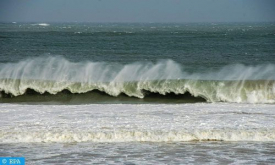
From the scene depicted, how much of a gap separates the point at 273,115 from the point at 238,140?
2.78 metres

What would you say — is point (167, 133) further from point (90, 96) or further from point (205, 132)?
point (90, 96)

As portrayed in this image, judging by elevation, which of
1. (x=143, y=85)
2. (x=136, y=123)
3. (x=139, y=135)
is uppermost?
(x=143, y=85)

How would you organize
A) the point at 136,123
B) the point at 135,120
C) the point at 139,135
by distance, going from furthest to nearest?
the point at 135,120, the point at 136,123, the point at 139,135

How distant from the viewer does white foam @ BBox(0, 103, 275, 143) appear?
11.0 metres

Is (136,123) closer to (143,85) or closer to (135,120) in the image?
(135,120)

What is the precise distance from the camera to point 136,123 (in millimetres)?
12180

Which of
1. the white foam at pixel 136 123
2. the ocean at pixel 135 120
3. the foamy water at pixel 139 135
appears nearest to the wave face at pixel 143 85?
the ocean at pixel 135 120

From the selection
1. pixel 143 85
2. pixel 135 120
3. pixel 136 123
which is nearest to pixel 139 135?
pixel 136 123

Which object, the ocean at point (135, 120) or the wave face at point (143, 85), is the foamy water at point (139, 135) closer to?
the ocean at point (135, 120)

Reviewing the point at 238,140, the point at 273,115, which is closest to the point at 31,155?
the point at 238,140

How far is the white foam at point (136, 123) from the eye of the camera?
11.0 metres

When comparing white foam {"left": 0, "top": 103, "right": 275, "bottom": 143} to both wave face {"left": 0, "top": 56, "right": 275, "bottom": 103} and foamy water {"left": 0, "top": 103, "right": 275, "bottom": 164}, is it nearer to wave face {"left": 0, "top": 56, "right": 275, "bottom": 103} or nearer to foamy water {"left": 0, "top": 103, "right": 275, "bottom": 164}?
foamy water {"left": 0, "top": 103, "right": 275, "bottom": 164}

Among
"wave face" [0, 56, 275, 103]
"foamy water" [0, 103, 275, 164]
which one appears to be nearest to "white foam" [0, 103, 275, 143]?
"foamy water" [0, 103, 275, 164]

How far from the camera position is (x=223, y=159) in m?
9.47
